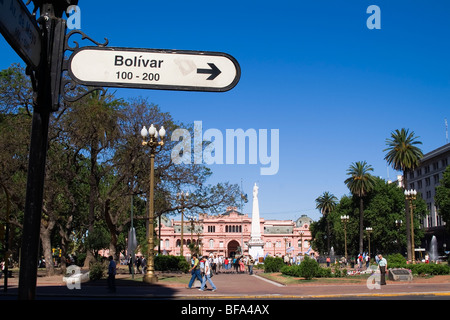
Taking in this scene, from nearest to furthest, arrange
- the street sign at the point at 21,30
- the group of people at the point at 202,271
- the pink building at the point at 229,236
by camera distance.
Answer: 1. the street sign at the point at 21,30
2. the group of people at the point at 202,271
3. the pink building at the point at 229,236

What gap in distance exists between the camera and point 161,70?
11.6 ft

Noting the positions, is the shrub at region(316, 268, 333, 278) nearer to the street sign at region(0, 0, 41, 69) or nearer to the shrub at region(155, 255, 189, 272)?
the shrub at region(155, 255, 189, 272)

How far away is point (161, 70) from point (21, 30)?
982 mm

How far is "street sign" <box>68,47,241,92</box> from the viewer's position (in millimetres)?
3529

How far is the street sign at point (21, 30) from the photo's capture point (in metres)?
2.78

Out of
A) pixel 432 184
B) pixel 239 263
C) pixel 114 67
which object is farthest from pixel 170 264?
pixel 432 184

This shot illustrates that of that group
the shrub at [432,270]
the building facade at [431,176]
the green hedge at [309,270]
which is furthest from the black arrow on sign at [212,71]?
the building facade at [431,176]

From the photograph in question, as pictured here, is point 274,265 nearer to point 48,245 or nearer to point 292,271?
point 292,271

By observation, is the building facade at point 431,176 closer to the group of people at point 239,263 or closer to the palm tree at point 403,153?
the palm tree at point 403,153

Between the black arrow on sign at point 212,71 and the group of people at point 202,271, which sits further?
the group of people at point 202,271

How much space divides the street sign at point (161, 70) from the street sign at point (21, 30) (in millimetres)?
363

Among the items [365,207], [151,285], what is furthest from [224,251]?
[151,285]

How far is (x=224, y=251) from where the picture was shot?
436 ft
